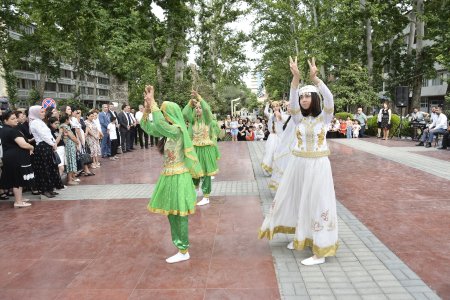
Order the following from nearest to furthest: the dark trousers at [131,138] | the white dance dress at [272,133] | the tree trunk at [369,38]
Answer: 1. the white dance dress at [272,133]
2. the dark trousers at [131,138]
3. the tree trunk at [369,38]

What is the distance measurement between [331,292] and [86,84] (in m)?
87.7

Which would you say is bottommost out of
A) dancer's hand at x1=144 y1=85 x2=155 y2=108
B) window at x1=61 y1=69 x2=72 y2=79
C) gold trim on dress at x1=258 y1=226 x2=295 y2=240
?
gold trim on dress at x1=258 y1=226 x2=295 y2=240

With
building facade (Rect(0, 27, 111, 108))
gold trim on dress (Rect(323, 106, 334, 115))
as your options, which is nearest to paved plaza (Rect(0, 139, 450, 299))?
gold trim on dress (Rect(323, 106, 334, 115))

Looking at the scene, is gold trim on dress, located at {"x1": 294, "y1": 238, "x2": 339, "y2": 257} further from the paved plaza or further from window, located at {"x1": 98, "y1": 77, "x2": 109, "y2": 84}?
window, located at {"x1": 98, "y1": 77, "x2": 109, "y2": 84}

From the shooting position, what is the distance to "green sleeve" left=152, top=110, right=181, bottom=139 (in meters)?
4.50

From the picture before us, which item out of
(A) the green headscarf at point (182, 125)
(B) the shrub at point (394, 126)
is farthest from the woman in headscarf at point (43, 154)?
(B) the shrub at point (394, 126)

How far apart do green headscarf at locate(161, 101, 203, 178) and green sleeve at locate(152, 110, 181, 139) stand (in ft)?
0.33

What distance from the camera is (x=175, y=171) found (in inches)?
186

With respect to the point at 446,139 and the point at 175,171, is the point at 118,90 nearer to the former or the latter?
the point at 446,139

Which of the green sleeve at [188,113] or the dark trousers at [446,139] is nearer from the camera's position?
the green sleeve at [188,113]

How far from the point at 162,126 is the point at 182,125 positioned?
29 cm

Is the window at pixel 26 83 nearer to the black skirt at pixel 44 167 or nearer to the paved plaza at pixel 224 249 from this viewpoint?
the black skirt at pixel 44 167

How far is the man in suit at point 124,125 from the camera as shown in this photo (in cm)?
1620

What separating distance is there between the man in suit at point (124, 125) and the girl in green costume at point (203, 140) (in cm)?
911
